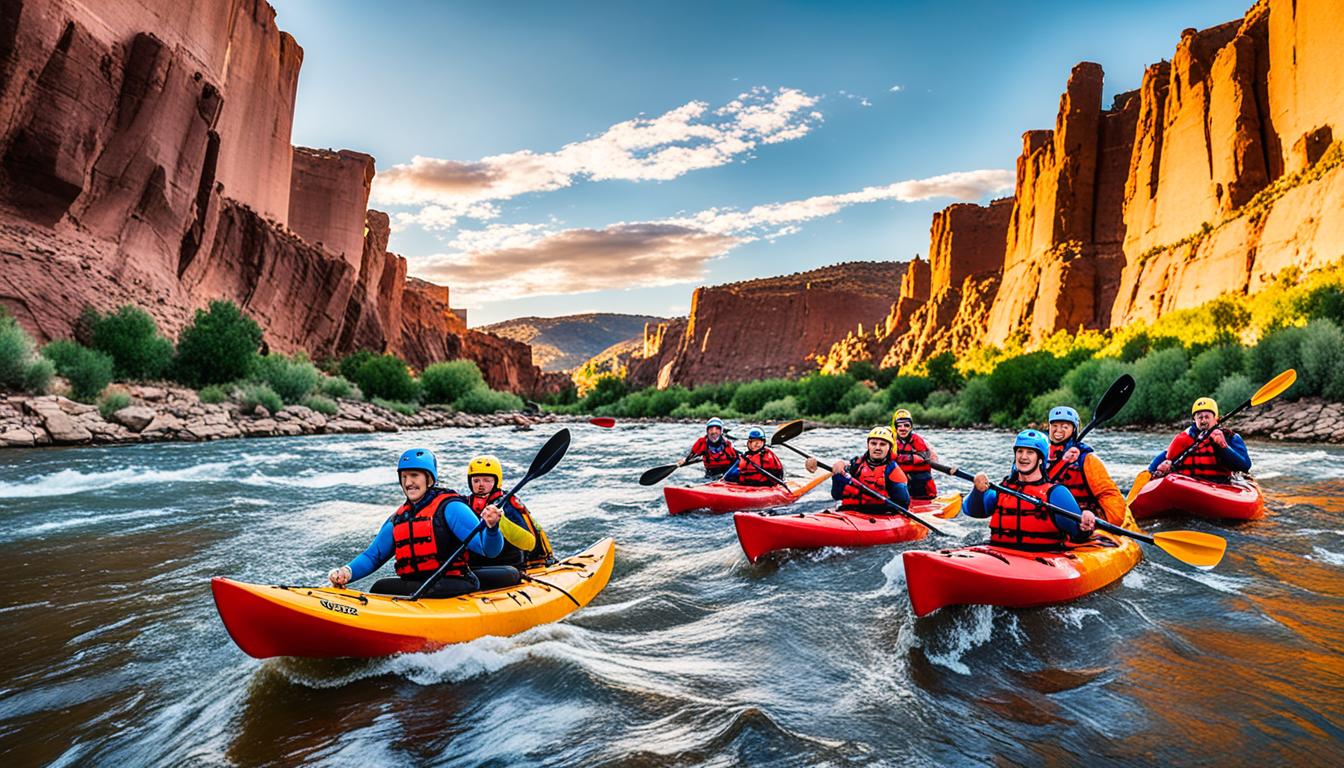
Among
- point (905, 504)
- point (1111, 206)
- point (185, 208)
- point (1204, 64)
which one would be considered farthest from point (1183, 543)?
point (1111, 206)

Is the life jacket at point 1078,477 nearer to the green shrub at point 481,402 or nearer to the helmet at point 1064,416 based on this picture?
the helmet at point 1064,416

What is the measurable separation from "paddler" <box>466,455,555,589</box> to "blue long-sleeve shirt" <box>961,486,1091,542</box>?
3369mm

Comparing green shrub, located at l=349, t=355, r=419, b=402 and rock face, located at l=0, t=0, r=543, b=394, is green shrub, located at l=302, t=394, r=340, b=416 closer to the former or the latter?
rock face, located at l=0, t=0, r=543, b=394

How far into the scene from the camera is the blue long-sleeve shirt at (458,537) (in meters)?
4.16

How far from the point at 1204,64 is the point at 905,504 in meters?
39.4

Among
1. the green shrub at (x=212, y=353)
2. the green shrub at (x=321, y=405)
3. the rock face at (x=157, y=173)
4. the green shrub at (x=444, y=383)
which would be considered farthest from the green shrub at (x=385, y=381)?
the green shrub at (x=212, y=353)

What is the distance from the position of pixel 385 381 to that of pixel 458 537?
3004 cm

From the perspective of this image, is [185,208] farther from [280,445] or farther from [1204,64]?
[1204,64]

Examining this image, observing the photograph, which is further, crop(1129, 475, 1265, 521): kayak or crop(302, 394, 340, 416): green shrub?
crop(302, 394, 340, 416): green shrub

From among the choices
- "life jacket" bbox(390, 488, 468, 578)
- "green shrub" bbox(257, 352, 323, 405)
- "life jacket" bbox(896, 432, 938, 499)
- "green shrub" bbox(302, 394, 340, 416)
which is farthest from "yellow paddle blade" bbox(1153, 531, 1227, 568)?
"green shrub" bbox(257, 352, 323, 405)

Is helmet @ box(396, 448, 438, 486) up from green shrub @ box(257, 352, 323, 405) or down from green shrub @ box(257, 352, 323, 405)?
down

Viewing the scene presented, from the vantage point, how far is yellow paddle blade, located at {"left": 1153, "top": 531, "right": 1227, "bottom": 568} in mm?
4828

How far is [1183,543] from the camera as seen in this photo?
5.10 m

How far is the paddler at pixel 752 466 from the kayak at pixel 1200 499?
13.5 ft
